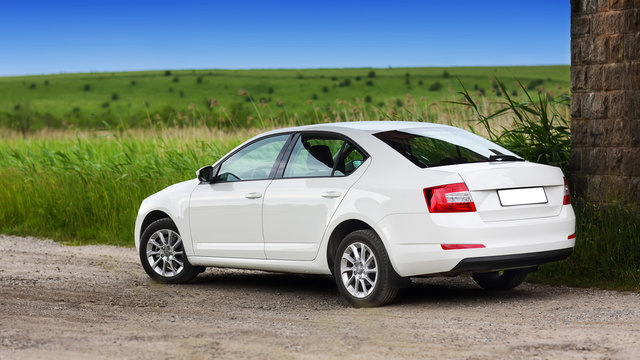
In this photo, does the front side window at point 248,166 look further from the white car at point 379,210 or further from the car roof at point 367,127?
the car roof at point 367,127

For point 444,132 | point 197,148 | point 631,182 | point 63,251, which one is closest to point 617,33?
point 631,182

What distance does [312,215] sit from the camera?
878cm

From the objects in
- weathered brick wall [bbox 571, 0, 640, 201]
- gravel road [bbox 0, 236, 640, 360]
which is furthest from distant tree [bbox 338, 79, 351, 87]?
gravel road [bbox 0, 236, 640, 360]

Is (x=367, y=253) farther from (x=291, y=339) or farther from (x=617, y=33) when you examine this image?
(x=617, y=33)

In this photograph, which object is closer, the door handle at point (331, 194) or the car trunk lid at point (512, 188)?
the car trunk lid at point (512, 188)

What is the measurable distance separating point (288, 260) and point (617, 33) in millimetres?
5124

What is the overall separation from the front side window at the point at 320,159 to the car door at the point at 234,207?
0.22 m

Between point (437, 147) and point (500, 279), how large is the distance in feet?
6.03

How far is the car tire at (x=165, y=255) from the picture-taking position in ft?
34.5

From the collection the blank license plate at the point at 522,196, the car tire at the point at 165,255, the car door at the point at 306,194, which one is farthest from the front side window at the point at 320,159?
the car tire at the point at 165,255

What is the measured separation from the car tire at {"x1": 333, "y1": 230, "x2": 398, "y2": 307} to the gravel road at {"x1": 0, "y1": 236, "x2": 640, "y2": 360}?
15 cm

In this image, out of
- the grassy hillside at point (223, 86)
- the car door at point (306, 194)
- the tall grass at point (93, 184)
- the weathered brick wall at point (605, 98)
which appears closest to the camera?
the car door at point (306, 194)

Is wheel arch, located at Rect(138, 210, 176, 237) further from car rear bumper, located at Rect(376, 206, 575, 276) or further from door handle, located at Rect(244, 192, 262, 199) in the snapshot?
car rear bumper, located at Rect(376, 206, 575, 276)

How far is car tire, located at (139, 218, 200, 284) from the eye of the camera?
10508mm
